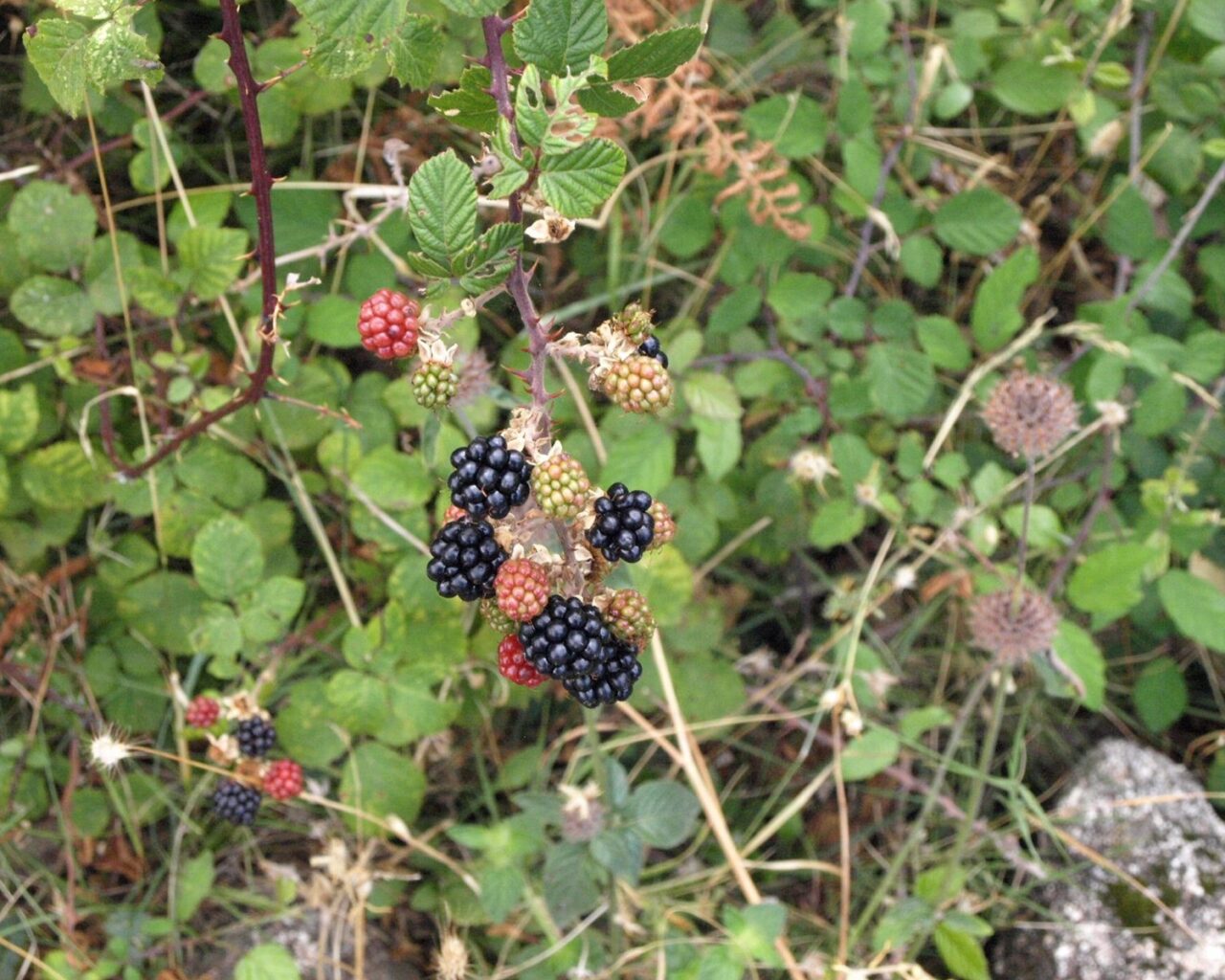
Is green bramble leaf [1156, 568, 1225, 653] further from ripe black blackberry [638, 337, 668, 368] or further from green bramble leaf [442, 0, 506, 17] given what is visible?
green bramble leaf [442, 0, 506, 17]

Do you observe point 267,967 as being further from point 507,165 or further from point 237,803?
point 507,165

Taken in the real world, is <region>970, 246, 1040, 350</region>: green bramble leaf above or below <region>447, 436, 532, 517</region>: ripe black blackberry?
below

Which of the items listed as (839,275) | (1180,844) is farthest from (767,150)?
(1180,844)

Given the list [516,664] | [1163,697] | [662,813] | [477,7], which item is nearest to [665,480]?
[662,813]

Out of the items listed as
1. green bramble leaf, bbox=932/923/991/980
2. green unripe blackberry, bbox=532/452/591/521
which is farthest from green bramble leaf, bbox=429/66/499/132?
green bramble leaf, bbox=932/923/991/980

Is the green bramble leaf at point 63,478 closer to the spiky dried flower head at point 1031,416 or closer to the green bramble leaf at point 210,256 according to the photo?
the green bramble leaf at point 210,256

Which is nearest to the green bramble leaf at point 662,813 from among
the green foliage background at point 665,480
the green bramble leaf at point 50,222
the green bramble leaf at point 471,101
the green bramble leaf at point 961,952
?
the green foliage background at point 665,480
